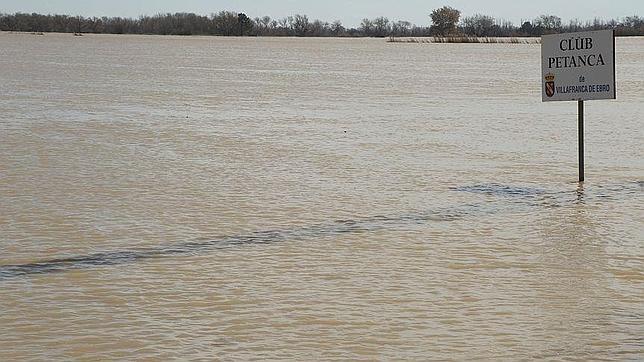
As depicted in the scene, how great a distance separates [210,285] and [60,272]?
886mm

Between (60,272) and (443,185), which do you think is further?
(443,185)

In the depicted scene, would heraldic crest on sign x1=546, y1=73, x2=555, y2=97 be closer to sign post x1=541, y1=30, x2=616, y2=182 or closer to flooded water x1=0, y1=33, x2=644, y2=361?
sign post x1=541, y1=30, x2=616, y2=182

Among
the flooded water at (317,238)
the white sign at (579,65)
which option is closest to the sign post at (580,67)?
the white sign at (579,65)

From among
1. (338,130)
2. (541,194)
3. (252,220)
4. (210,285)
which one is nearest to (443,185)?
(541,194)

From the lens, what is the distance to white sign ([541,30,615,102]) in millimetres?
9914

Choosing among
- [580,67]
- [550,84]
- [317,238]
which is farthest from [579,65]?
[317,238]

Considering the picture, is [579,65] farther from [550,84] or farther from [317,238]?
[317,238]

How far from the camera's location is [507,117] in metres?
17.4

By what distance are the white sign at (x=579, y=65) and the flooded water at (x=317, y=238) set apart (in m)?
0.80

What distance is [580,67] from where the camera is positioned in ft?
33.5

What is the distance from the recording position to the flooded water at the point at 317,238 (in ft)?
16.4

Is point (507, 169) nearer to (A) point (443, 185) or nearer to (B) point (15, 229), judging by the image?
(A) point (443, 185)

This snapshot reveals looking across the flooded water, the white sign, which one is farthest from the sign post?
the flooded water

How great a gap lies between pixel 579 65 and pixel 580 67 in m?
0.02
